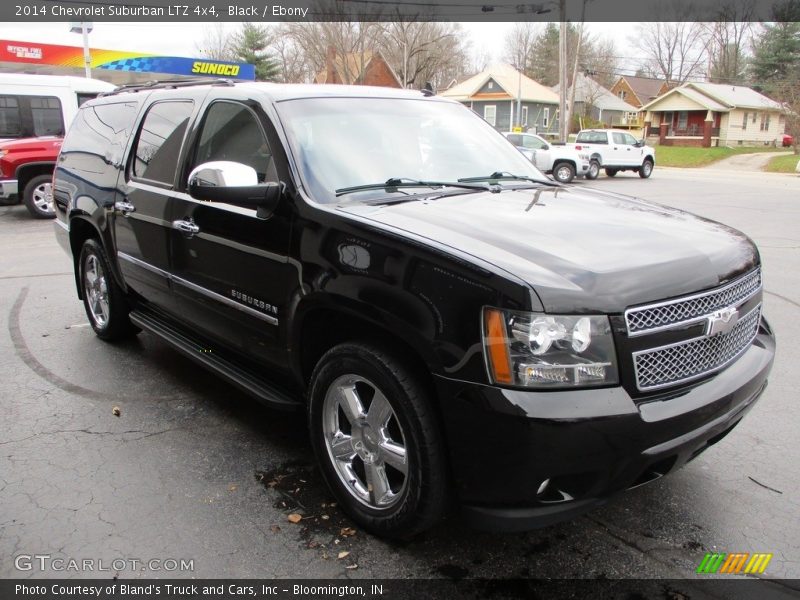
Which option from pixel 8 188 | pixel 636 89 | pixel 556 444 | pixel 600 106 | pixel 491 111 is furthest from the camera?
pixel 636 89

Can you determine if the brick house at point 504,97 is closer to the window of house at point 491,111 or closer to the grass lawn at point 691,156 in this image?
the window of house at point 491,111

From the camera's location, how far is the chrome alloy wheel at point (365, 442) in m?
2.68

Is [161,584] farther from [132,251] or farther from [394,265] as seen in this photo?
[132,251]

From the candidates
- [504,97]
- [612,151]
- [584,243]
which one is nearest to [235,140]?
[584,243]

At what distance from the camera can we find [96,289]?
17.7 feet

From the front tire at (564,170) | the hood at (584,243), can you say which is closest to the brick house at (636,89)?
the front tire at (564,170)

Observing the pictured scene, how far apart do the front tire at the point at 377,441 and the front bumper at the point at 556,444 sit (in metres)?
0.12

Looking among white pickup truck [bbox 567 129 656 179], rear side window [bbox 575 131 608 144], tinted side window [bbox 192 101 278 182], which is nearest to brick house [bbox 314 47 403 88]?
rear side window [bbox 575 131 608 144]

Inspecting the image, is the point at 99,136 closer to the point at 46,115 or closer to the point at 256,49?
the point at 46,115

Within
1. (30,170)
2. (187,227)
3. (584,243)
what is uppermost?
(584,243)

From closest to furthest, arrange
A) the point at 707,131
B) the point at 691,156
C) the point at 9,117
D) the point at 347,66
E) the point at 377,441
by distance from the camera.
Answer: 1. the point at 377,441
2. the point at 9,117
3. the point at 347,66
4. the point at 691,156
5. the point at 707,131

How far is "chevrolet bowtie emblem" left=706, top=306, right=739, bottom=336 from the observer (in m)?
2.51

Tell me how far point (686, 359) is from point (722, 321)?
0.86ft

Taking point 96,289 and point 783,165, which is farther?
point 783,165
